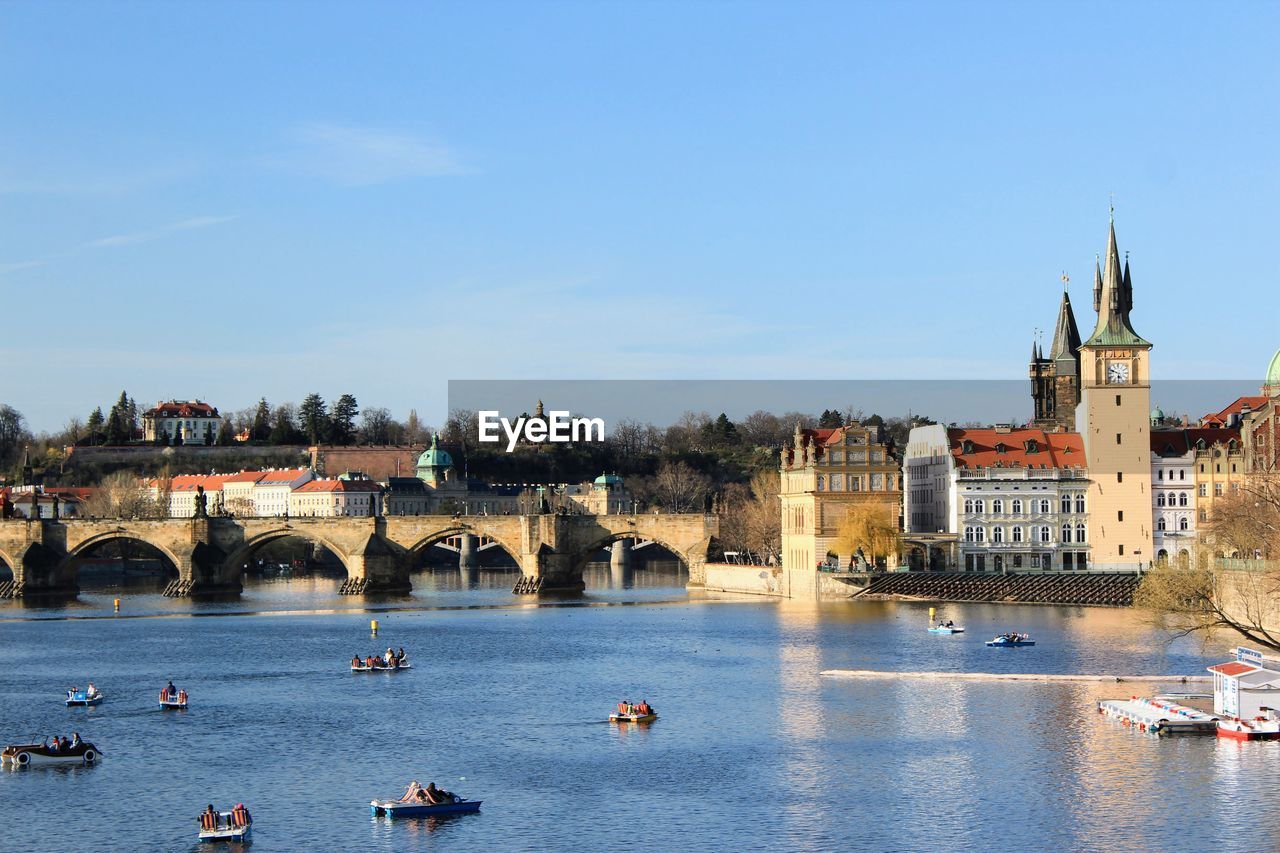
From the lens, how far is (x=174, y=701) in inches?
2628

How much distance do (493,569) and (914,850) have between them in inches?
5703

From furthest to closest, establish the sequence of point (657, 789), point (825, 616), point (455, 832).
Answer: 1. point (825, 616)
2. point (657, 789)
3. point (455, 832)

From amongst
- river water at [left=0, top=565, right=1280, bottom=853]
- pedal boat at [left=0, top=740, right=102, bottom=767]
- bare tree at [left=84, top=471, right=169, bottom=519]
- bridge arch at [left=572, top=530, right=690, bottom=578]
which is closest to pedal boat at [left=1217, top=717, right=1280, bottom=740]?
river water at [left=0, top=565, right=1280, bottom=853]

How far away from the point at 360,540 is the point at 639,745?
79489mm

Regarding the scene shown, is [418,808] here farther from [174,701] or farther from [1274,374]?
[1274,374]

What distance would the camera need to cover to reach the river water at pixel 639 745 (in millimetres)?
44312

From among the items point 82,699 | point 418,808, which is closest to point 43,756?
point 82,699

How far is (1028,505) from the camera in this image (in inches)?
4619

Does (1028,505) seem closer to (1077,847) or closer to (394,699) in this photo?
(394,699)

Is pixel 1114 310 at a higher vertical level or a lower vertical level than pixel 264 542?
higher

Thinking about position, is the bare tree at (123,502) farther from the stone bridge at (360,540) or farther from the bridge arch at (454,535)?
the bridge arch at (454,535)

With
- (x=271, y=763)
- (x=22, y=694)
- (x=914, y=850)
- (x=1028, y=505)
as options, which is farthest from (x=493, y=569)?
(x=914, y=850)

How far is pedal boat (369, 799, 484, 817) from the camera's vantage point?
46.1 meters

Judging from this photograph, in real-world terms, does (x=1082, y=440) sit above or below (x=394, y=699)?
above
